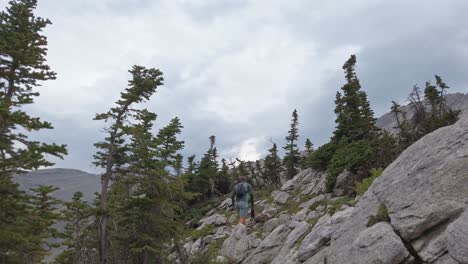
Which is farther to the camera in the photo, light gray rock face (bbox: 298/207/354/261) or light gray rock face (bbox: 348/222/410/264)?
light gray rock face (bbox: 298/207/354/261)

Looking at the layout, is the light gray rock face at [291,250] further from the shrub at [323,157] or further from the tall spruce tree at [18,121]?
the shrub at [323,157]

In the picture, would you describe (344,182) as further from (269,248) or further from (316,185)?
(269,248)

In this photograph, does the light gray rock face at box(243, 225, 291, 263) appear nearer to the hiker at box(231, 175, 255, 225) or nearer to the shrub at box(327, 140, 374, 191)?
the hiker at box(231, 175, 255, 225)

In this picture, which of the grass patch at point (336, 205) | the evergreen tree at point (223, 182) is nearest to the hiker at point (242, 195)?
the grass patch at point (336, 205)

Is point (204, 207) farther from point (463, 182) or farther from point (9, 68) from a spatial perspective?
point (463, 182)

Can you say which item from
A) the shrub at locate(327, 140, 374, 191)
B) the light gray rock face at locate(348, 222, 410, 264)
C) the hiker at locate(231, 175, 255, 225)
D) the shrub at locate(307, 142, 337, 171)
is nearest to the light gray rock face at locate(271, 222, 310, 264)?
the light gray rock face at locate(348, 222, 410, 264)

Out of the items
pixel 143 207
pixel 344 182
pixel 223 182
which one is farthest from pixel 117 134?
pixel 223 182

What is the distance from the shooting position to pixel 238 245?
52.5 ft

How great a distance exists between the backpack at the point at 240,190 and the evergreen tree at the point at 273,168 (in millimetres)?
29397

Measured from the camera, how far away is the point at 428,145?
918cm

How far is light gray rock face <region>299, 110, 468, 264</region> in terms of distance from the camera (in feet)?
22.3

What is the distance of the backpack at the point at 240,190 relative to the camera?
18.4 m

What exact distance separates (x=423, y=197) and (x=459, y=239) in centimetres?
175

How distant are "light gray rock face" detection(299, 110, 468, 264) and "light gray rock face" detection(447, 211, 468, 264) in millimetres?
18
